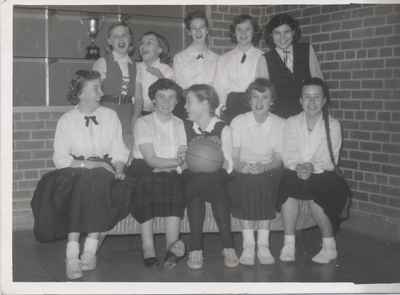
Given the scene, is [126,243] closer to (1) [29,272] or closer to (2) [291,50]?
(1) [29,272]

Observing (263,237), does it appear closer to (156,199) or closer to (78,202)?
(156,199)

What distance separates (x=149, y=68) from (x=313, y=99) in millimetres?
1261

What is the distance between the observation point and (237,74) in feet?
13.1

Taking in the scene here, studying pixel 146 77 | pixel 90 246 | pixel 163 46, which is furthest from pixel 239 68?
pixel 90 246

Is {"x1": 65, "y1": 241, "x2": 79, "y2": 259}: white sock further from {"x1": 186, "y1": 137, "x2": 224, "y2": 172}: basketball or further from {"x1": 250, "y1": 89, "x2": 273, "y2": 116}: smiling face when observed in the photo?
{"x1": 250, "y1": 89, "x2": 273, "y2": 116}: smiling face

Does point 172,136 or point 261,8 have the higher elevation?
point 261,8

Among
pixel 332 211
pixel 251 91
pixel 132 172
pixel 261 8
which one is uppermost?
pixel 261 8

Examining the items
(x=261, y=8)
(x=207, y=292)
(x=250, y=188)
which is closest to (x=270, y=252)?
(x=250, y=188)

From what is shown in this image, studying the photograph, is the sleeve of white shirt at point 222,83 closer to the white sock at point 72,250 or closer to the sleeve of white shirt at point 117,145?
the sleeve of white shirt at point 117,145

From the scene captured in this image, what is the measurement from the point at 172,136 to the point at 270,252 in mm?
992

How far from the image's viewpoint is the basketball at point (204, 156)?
3359 mm

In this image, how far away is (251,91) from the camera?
3592 millimetres

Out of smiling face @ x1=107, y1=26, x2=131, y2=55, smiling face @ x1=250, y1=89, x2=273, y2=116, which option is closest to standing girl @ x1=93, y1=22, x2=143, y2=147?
smiling face @ x1=107, y1=26, x2=131, y2=55

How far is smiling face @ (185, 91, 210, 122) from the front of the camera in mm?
3560
